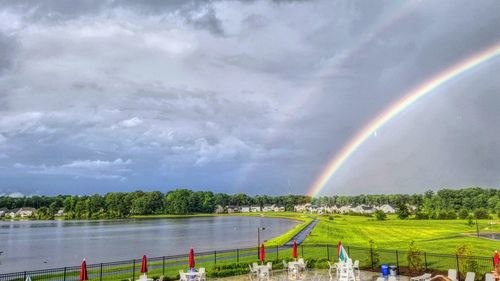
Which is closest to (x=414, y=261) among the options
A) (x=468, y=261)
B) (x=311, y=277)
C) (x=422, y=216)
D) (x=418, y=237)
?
(x=468, y=261)

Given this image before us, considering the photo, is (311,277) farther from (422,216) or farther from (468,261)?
(422,216)

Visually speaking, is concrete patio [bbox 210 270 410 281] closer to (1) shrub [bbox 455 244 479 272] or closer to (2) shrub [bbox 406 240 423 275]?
(2) shrub [bbox 406 240 423 275]

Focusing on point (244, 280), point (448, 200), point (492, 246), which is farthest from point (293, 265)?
point (448, 200)

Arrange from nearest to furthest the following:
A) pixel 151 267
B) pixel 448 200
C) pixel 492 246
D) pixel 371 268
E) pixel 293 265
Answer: pixel 293 265 → pixel 371 268 → pixel 151 267 → pixel 492 246 → pixel 448 200

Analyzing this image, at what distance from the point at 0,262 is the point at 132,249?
17322 millimetres

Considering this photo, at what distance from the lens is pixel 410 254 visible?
2262 cm

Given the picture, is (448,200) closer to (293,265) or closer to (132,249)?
(132,249)

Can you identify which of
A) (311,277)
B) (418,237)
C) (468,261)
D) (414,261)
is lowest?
(418,237)

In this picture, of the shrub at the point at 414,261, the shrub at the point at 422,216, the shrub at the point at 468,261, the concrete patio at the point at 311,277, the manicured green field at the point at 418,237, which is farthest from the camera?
the shrub at the point at 422,216

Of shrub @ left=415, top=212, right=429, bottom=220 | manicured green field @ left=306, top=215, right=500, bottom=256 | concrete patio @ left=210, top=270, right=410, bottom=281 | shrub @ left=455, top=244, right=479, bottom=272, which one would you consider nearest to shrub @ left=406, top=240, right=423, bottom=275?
concrete patio @ left=210, top=270, right=410, bottom=281

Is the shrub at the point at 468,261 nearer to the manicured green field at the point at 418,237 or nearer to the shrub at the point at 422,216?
the manicured green field at the point at 418,237

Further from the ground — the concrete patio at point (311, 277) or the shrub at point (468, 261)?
the shrub at point (468, 261)

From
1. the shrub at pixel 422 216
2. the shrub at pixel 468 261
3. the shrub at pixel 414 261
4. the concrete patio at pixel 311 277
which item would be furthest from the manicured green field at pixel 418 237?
the shrub at pixel 422 216

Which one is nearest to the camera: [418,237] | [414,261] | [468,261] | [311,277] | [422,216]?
[468,261]
